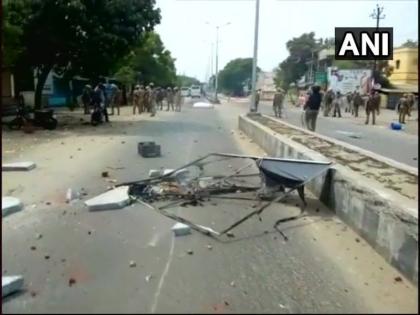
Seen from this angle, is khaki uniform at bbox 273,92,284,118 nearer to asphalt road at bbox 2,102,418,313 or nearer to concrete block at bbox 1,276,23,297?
asphalt road at bbox 2,102,418,313

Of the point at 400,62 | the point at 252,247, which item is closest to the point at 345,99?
the point at 400,62

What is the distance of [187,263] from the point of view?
4.85 meters

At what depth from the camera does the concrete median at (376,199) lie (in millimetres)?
4648

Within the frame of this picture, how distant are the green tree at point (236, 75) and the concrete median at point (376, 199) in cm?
11386

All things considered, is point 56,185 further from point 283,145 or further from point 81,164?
point 283,145

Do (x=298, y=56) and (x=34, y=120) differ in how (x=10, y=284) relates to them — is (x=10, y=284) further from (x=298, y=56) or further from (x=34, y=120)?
(x=298, y=56)

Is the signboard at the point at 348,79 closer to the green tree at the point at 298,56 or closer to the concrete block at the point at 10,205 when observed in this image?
the green tree at the point at 298,56

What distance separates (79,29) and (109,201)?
1446 centimetres

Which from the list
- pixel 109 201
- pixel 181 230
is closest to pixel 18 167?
pixel 109 201

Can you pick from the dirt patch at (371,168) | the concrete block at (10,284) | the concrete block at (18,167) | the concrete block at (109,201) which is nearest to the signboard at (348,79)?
the dirt patch at (371,168)

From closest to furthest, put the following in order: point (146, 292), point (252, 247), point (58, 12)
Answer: point (146, 292), point (252, 247), point (58, 12)

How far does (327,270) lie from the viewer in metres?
4.79

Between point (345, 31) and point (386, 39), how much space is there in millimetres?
804

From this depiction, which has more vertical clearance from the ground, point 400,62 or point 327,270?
point 400,62
